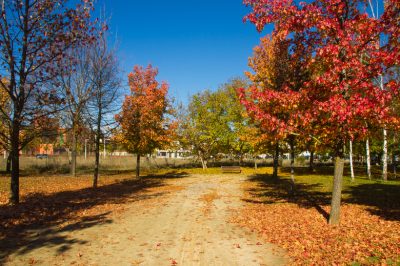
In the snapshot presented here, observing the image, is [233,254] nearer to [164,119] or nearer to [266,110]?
[266,110]

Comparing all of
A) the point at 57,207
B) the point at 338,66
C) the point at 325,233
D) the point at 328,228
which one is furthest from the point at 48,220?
the point at 338,66

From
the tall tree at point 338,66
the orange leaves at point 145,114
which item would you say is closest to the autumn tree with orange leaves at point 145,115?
the orange leaves at point 145,114

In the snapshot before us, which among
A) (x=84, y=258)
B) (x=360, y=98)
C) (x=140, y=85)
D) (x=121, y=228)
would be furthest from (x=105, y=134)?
(x=360, y=98)

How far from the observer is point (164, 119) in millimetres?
28938

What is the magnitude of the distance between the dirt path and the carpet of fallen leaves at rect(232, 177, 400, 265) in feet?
1.91

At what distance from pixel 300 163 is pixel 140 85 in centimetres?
3391

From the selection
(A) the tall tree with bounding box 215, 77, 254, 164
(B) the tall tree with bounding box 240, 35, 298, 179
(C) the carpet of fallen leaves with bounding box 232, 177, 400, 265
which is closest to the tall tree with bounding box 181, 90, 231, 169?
(A) the tall tree with bounding box 215, 77, 254, 164

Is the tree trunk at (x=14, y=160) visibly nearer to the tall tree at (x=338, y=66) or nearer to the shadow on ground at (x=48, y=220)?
the shadow on ground at (x=48, y=220)

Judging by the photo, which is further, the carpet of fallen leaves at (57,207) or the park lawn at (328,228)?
the carpet of fallen leaves at (57,207)

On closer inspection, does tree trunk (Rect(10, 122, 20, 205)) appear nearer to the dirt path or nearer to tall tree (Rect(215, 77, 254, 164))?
the dirt path

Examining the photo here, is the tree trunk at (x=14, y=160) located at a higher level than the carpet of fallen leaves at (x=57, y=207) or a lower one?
higher

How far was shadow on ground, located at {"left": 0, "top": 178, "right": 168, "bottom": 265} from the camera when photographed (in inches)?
311

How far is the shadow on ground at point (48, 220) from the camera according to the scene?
7902mm

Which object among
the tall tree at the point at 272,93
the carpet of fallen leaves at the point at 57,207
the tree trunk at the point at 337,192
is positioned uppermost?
the tall tree at the point at 272,93
